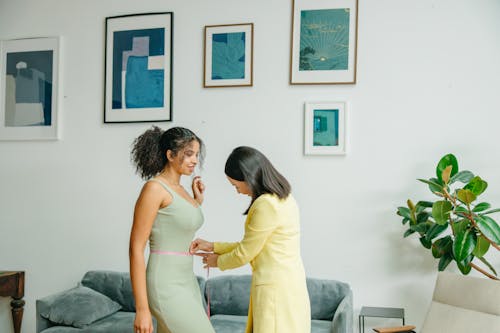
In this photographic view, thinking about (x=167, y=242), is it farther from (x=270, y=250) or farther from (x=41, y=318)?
(x=41, y=318)

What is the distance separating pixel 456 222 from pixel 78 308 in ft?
7.96

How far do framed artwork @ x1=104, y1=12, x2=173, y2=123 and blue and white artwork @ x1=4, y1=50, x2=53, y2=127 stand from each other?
21.1 inches

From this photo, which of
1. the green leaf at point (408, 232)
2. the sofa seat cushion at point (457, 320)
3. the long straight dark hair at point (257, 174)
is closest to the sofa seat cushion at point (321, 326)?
the sofa seat cushion at point (457, 320)

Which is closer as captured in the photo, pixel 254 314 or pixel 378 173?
pixel 254 314

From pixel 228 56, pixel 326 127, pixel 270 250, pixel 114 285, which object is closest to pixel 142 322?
pixel 270 250

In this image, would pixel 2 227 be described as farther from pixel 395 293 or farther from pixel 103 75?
pixel 395 293

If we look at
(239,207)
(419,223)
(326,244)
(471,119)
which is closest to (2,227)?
(239,207)

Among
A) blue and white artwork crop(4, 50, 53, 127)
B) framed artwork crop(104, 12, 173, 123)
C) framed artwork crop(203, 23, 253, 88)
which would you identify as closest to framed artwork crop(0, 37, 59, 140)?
blue and white artwork crop(4, 50, 53, 127)

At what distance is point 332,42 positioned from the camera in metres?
3.52

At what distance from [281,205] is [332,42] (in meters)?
1.90

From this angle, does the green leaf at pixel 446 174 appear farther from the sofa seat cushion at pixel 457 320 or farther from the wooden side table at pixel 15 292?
the wooden side table at pixel 15 292

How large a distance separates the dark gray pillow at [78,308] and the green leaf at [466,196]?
2.36m

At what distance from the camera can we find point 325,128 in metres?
3.52

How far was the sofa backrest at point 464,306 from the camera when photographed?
2721mm
